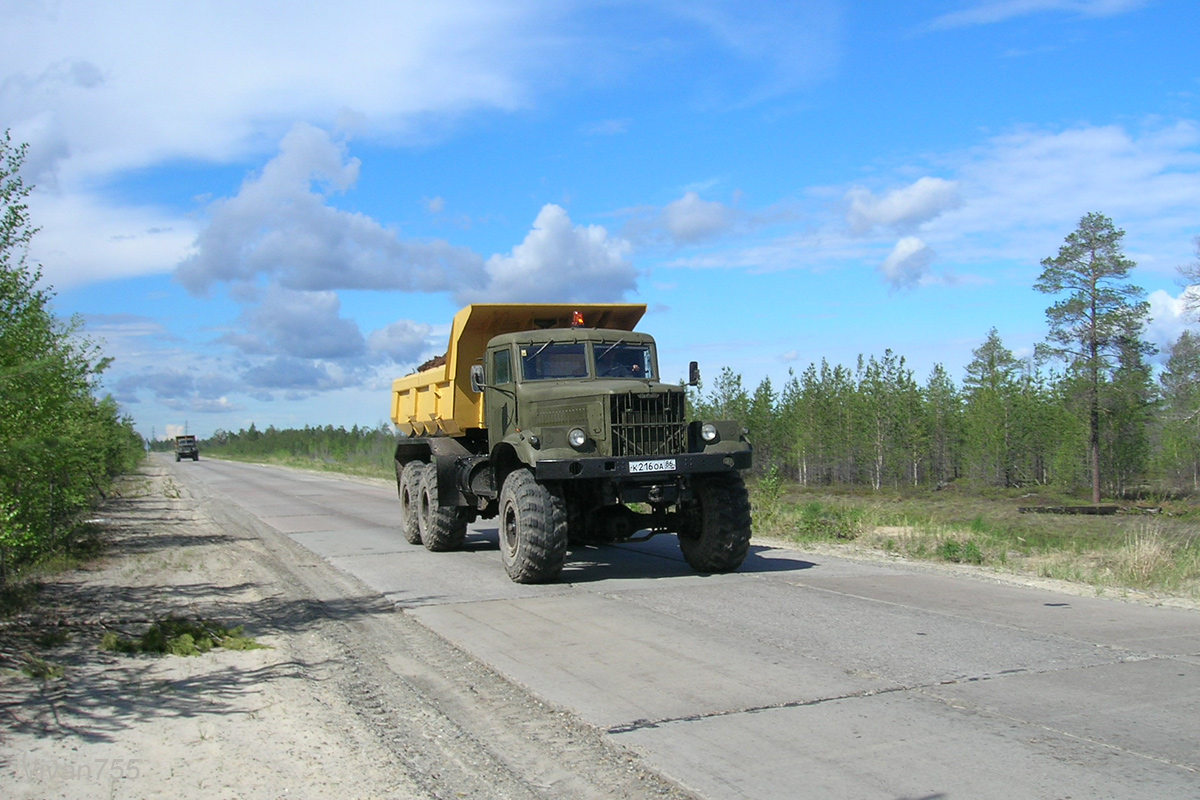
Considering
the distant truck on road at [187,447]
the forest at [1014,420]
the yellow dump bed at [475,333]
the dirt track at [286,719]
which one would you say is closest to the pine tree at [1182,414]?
the forest at [1014,420]

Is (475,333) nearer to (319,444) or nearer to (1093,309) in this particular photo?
(1093,309)

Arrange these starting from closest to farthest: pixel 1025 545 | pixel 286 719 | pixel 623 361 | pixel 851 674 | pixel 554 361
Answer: pixel 286 719
pixel 851 674
pixel 554 361
pixel 623 361
pixel 1025 545

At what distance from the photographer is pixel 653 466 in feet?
33.0

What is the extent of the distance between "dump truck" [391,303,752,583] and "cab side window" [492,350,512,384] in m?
0.02

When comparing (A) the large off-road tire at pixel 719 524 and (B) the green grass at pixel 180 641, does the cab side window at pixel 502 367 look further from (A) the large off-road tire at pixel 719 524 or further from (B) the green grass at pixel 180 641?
(B) the green grass at pixel 180 641

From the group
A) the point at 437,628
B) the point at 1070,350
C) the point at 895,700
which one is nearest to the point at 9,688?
the point at 437,628

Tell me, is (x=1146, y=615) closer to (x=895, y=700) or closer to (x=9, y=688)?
(x=895, y=700)

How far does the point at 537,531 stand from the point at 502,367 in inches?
107

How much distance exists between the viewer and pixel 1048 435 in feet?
180

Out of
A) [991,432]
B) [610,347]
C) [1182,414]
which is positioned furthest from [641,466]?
[991,432]

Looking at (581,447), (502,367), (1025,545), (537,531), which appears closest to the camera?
(537,531)

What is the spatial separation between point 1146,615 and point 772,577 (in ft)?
12.0

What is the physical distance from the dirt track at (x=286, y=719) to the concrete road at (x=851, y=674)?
0.34 metres

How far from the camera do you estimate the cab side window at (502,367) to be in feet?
38.5
